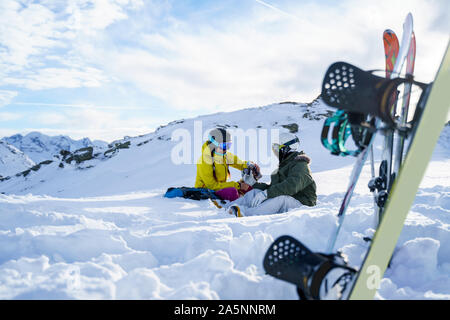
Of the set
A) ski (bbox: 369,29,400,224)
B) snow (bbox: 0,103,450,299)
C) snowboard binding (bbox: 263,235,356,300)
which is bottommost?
snow (bbox: 0,103,450,299)

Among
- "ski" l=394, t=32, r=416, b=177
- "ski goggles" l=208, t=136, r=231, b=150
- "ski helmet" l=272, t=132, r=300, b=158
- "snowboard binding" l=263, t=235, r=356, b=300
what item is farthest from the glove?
"snowboard binding" l=263, t=235, r=356, b=300

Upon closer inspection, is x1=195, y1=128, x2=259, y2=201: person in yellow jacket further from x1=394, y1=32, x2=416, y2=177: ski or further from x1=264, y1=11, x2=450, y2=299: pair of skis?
x1=264, y1=11, x2=450, y2=299: pair of skis

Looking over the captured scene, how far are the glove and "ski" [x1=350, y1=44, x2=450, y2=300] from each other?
115 inches

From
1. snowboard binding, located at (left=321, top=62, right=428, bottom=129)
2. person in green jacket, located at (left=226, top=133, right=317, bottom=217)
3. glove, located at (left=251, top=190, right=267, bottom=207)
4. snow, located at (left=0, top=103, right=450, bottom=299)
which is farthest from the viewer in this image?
glove, located at (left=251, top=190, right=267, bottom=207)

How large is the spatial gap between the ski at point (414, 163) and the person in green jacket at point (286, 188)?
2725 millimetres

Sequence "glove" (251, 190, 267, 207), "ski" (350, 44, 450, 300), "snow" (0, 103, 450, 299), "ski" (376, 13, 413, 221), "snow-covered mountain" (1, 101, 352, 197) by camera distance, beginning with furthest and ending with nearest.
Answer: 1. "snow-covered mountain" (1, 101, 352, 197)
2. "glove" (251, 190, 267, 207)
3. "ski" (376, 13, 413, 221)
4. "snow" (0, 103, 450, 299)
5. "ski" (350, 44, 450, 300)

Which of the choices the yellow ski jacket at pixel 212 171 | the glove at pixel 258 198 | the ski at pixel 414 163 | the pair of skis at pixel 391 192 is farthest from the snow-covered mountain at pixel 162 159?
the ski at pixel 414 163

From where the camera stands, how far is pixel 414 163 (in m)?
1.26

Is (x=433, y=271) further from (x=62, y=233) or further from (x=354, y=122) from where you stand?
(x=62, y=233)

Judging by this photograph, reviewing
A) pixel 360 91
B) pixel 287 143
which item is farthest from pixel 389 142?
pixel 287 143

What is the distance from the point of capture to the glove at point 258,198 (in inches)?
167

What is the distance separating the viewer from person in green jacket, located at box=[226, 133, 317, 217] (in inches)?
159

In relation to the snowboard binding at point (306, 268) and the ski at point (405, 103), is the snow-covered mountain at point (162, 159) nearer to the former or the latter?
the ski at point (405, 103)
